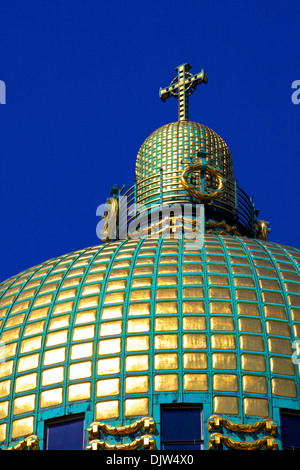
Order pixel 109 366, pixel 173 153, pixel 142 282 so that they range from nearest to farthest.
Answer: pixel 109 366 → pixel 142 282 → pixel 173 153

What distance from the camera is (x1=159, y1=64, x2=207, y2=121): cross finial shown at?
81500 millimetres

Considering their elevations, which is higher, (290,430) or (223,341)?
(223,341)

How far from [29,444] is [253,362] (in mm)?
7737

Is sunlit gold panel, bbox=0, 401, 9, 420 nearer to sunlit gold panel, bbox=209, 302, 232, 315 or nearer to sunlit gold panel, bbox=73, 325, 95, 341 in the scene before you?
sunlit gold panel, bbox=73, 325, 95, 341

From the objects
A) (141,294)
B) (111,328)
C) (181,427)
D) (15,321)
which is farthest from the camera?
(15,321)

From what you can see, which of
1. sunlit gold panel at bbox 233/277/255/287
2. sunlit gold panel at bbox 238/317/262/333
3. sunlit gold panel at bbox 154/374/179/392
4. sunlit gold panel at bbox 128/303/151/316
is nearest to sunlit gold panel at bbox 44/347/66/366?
sunlit gold panel at bbox 128/303/151/316

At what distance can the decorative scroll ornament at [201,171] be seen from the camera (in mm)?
74125

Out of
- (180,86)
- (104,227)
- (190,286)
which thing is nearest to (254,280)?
(190,286)

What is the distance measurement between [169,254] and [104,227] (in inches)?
325

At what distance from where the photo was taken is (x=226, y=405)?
5972 centimetres

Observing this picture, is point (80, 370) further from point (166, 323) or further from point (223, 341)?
point (223, 341)

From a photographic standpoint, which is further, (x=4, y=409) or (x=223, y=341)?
(x=4, y=409)

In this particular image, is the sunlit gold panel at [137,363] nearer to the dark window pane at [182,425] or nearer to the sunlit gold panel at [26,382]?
the dark window pane at [182,425]

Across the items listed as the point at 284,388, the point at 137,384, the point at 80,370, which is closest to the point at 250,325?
the point at 284,388
